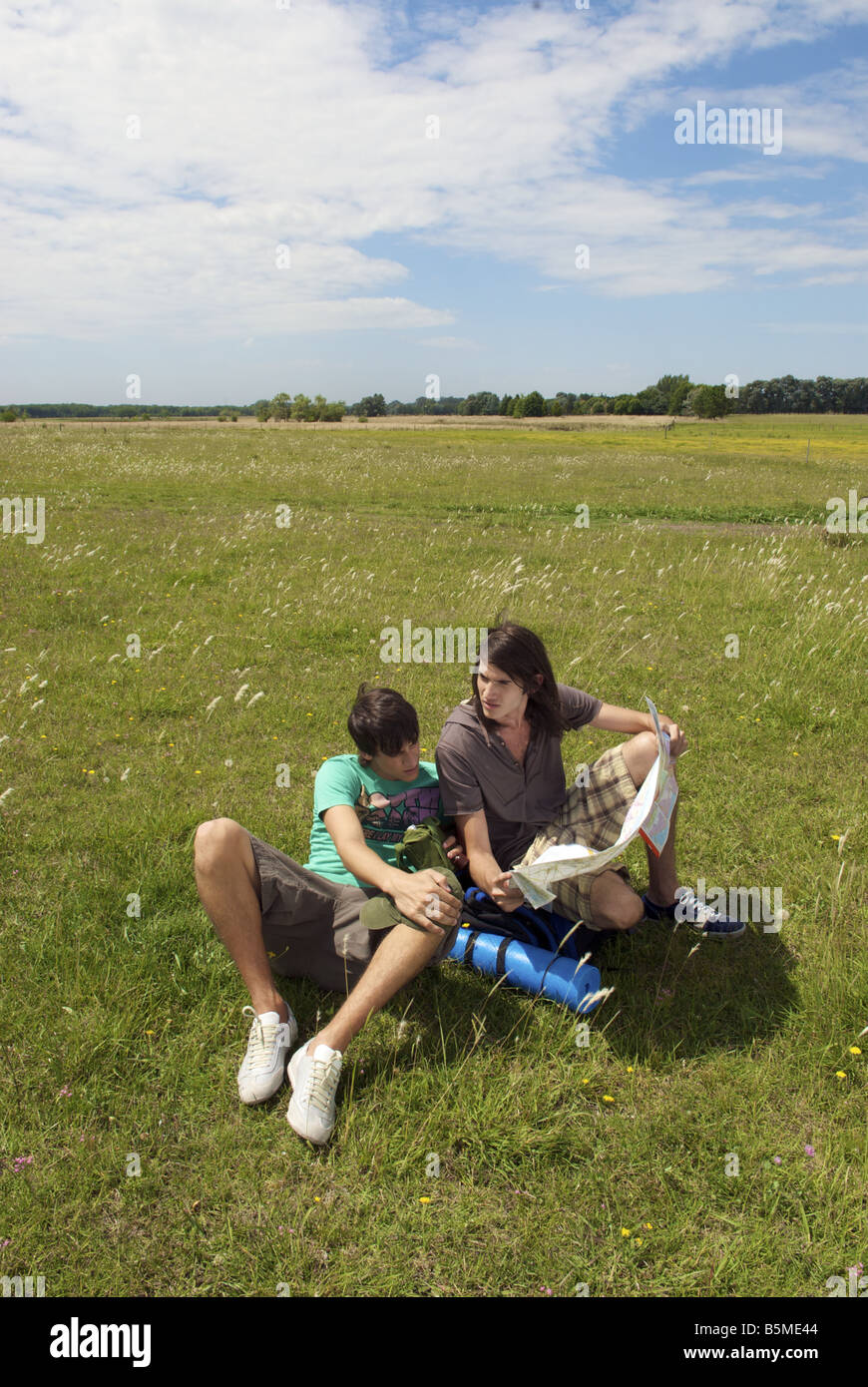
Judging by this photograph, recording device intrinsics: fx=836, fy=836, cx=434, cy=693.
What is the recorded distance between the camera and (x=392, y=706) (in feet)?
12.4

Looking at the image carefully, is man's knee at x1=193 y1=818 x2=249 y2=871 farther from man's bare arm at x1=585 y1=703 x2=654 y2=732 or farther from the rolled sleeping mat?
man's bare arm at x1=585 y1=703 x2=654 y2=732

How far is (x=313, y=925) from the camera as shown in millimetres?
3811

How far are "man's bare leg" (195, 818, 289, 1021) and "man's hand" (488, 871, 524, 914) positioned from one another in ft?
3.47

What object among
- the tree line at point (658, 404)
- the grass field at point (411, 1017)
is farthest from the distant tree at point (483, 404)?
the grass field at point (411, 1017)

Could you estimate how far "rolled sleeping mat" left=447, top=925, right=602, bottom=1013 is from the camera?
12.3 feet

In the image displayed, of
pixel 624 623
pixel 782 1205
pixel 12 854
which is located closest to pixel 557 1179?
pixel 782 1205

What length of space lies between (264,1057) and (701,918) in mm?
2345

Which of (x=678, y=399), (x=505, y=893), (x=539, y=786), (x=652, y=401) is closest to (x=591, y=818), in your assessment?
(x=539, y=786)

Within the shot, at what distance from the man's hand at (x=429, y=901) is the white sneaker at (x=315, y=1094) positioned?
1.96 feet

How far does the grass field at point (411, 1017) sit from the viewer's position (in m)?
2.79

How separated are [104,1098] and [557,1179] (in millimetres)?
1755

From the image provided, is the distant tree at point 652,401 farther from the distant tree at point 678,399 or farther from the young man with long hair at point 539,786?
the young man with long hair at point 539,786
